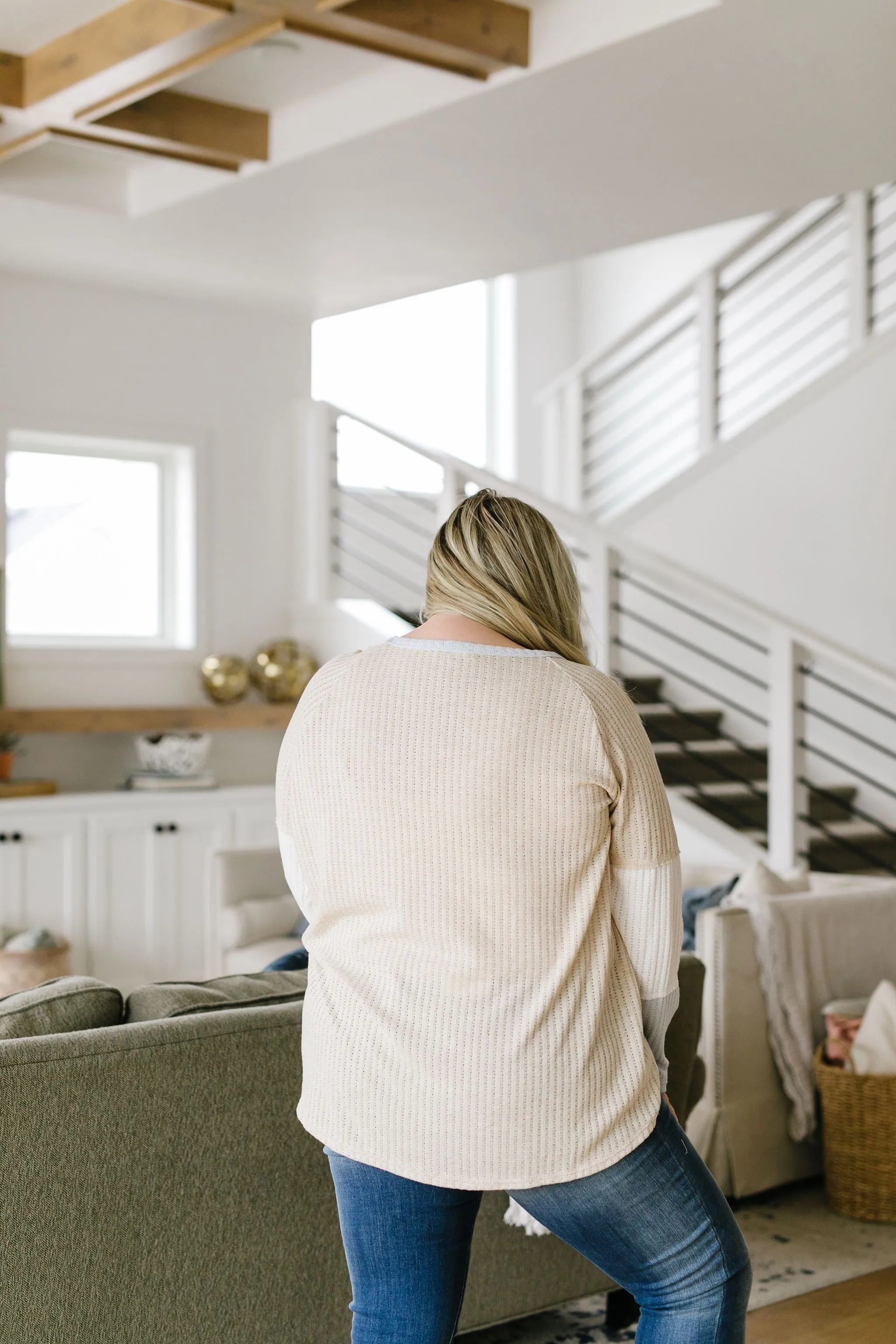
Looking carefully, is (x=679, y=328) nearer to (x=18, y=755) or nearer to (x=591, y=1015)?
(x=18, y=755)

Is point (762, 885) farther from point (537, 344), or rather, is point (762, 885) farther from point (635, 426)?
point (537, 344)

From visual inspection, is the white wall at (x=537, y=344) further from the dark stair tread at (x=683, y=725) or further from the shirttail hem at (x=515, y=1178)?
the shirttail hem at (x=515, y=1178)

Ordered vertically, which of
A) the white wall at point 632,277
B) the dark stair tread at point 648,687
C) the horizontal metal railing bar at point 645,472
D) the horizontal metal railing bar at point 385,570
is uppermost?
the white wall at point 632,277

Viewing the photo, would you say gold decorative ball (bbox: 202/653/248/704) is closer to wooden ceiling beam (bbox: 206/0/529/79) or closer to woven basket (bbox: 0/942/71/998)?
woven basket (bbox: 0/942/71/998)

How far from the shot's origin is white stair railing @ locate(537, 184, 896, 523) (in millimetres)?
6547

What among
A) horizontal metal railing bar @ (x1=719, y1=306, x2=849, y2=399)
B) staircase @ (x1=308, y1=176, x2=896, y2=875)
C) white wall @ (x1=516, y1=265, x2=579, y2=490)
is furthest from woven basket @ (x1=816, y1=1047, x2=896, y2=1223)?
white wall @ (x1=516, y1=265, x2=579, y2=490)

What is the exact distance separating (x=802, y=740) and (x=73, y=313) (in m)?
Answer: 3.32

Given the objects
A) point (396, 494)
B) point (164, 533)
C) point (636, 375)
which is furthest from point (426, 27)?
point (636, 375)

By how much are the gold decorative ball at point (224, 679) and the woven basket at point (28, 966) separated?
1.57 metres

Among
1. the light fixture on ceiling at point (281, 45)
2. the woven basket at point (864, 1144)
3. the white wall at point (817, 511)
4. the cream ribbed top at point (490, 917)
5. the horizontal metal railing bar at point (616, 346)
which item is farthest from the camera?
the horizontal metal railing bar at point (616, 346)

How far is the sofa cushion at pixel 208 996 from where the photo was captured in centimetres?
214

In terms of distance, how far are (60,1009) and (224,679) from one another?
13.0 feet

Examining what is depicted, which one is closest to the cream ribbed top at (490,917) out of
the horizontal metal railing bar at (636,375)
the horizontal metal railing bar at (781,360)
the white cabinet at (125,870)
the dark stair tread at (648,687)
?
the white cabinet at (125,870)

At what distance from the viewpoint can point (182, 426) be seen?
602cm
